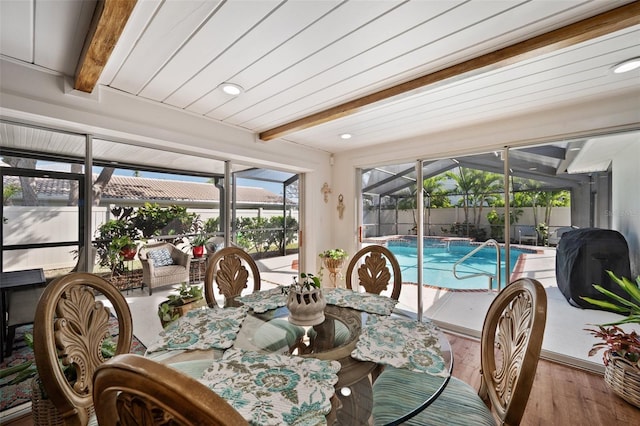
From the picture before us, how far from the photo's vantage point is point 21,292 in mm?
1892

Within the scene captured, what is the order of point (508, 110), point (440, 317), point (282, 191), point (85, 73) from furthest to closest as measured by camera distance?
1. point (282, 191)
2. point (440, 317)
3. point (508, 110)
4. point (85, 73)

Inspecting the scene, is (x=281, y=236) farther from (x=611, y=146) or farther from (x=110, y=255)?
(x=611, y=146)

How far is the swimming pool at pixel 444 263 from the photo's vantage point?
10.3ft

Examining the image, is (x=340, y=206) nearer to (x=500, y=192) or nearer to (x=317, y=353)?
(x=500, y=192)

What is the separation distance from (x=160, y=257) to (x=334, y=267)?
81.4 inches

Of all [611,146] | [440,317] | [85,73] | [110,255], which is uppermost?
[85,73]

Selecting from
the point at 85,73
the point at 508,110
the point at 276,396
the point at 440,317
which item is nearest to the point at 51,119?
the point at 85,73

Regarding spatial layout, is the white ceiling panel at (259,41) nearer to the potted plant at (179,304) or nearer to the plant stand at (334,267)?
the potted plant at (179,304)

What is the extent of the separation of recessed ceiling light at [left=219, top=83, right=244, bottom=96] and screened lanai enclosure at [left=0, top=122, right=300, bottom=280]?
37.3 inches

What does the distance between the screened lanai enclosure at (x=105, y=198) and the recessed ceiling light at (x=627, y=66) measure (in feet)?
10.8

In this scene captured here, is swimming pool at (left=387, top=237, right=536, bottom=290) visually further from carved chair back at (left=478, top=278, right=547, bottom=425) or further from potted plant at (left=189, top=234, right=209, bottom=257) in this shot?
potted plant at (left=189, top=234, right=209, bottom=257)

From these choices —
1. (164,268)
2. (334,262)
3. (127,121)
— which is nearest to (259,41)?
(127,121)

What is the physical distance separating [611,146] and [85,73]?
4077mm

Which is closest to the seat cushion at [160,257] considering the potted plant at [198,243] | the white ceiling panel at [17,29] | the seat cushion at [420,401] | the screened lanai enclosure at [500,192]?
the potted plant at [198,243]
